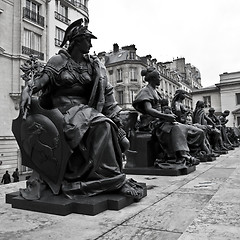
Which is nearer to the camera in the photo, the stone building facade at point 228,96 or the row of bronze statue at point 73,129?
the row of bronze statue at point 73,129

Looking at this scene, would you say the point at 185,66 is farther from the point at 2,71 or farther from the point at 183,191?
the point at 183,191

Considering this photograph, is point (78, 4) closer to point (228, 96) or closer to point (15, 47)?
point (15, 47)

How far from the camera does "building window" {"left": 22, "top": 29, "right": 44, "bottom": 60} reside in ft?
74.7

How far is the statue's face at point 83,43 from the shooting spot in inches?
140

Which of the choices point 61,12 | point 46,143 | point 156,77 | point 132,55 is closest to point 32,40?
point 61,12

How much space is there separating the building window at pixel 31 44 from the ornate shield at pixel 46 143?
68.0ft

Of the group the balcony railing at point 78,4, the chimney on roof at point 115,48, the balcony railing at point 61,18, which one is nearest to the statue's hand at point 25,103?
the balcony railing at point 61,18

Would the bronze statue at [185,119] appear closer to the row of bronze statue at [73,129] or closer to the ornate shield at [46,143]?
the row of bronze statue at [73,129]

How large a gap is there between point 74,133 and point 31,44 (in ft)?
73.0

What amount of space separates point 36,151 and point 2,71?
1959 cm

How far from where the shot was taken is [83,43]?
3.56 meters

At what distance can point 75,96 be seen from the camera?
143 inches

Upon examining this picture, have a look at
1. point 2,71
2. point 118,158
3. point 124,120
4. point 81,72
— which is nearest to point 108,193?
point 118,158

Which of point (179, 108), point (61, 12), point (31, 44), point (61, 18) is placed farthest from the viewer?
point (61, 12)
